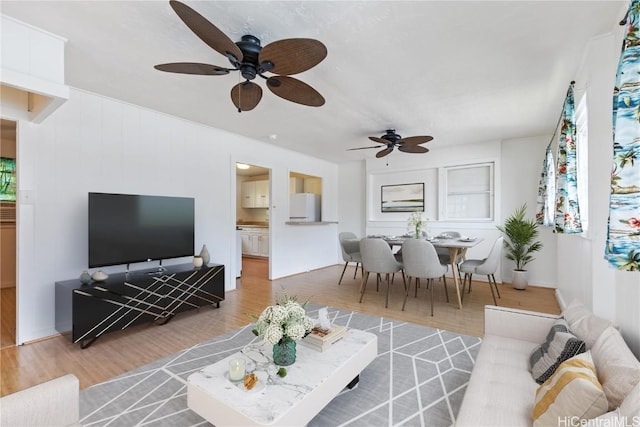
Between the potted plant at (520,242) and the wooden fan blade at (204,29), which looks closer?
the wooden fan blade at (204,29)

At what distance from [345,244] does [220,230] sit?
214 cm

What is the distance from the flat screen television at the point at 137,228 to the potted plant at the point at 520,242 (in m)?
5.16

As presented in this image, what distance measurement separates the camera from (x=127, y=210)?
325 cm

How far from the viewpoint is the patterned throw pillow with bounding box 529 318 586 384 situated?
1.45 meters

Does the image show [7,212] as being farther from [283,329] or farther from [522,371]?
[522,371]

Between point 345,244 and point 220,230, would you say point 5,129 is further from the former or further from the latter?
point 345,244

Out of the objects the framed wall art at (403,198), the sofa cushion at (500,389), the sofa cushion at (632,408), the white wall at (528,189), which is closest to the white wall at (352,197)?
the framed wall art at (403,198)

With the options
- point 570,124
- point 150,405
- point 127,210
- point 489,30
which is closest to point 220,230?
point 127,210

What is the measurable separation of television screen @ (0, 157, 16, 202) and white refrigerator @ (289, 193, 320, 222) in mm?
5000

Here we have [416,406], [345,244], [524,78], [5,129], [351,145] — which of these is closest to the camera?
[416,406]

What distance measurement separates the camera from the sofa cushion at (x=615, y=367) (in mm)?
1026

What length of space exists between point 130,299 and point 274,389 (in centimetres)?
226

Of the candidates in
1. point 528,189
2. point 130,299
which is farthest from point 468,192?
point 130,299

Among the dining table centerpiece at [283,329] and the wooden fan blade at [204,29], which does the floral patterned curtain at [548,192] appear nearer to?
the dining table centerpiece at [283,329]
